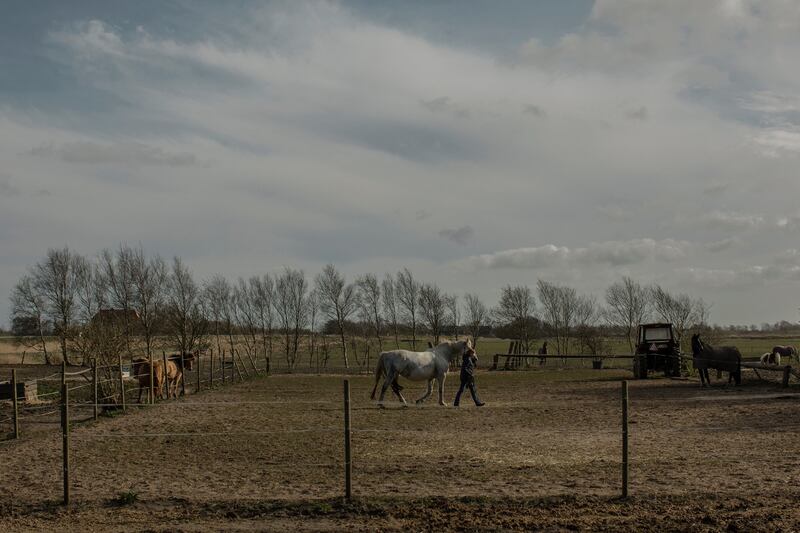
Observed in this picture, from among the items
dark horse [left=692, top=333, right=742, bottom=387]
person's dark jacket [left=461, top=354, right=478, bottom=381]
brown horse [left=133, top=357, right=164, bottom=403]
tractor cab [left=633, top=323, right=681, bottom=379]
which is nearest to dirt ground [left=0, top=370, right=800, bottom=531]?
person's dark jacket [left=461, top=354, right=478, bottom=381]

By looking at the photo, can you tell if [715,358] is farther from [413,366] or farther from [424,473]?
[424,473]

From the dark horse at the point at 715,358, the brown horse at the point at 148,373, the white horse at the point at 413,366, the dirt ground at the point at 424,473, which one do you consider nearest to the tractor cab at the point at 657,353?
the dark horse at the point at 715,358

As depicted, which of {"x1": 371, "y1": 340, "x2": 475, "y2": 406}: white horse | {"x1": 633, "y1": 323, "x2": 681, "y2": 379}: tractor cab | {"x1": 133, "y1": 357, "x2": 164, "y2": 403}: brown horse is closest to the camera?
{"x1": 371, "y1": 340, "x2": 475, "y2": 406}: white horse

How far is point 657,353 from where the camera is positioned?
27969 mm

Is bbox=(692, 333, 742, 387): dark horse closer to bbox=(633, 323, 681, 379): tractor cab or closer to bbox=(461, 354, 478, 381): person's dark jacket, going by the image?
bbox=(633, 323, 681, 379): tractor cab

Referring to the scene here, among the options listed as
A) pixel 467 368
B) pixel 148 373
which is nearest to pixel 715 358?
pixel 467 368

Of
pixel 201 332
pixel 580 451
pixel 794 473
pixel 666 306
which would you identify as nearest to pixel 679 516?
pixel 794 473

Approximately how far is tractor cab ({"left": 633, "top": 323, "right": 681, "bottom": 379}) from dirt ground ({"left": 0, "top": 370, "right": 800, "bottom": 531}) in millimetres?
12224

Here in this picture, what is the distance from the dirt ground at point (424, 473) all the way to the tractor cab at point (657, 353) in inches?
481

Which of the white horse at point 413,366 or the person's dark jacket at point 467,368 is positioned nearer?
the person's dark jacket at point 467,368

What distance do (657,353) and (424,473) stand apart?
21458mm

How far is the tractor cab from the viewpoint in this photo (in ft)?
90.1

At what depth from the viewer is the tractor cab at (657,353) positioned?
90.1 feet

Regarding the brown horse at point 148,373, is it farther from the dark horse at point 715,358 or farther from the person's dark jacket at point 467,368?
the dark horse at point 715,358
